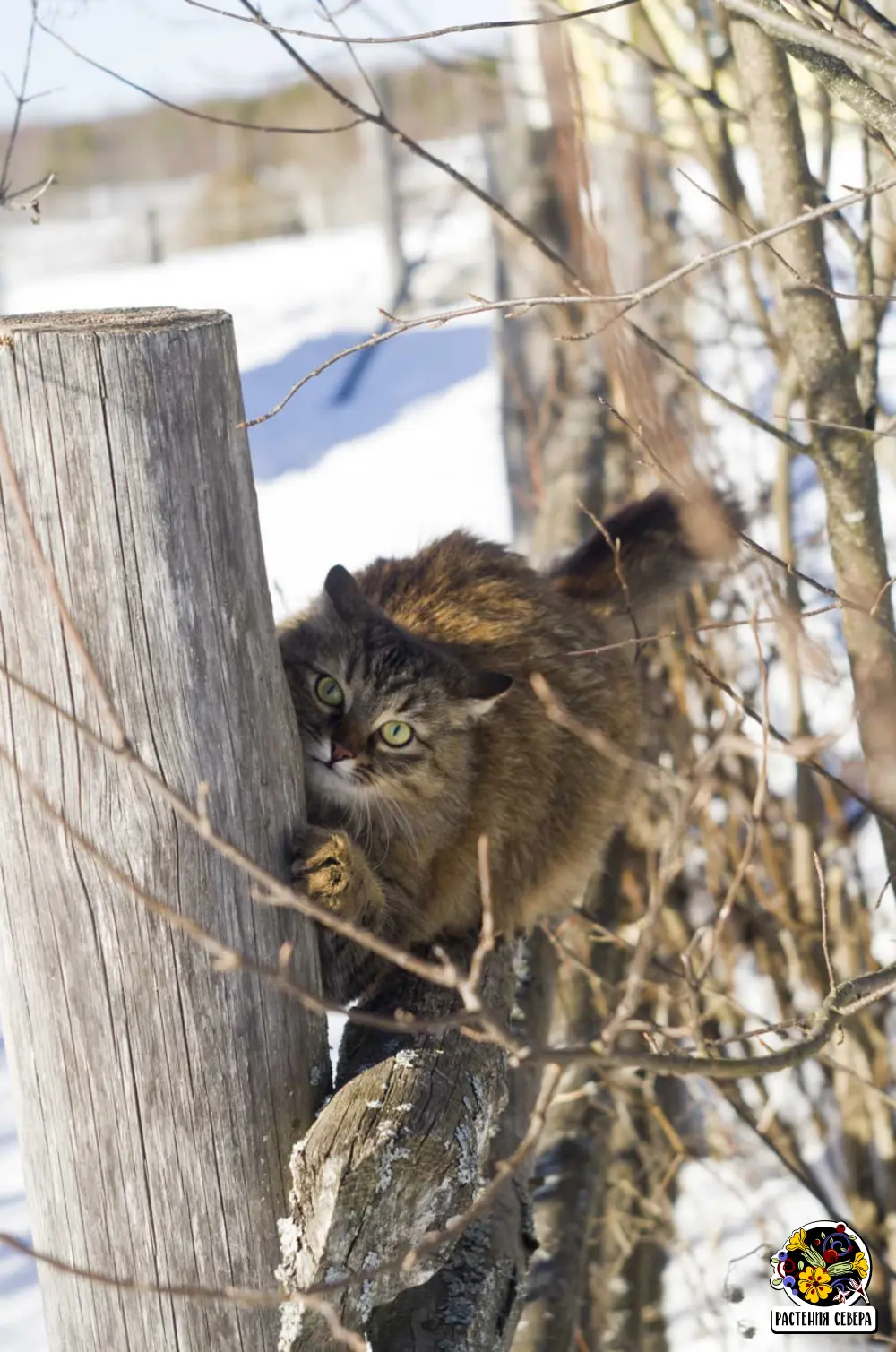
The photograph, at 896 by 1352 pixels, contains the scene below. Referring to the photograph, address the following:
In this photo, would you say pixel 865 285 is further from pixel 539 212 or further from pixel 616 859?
pixel 539 212

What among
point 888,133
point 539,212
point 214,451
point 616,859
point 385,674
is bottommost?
point 616,859

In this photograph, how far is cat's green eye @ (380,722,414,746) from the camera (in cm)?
269

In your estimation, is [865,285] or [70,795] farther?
[865,285]

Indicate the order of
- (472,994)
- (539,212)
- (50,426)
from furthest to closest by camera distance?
(539,212) → (50,426) → (472,994)

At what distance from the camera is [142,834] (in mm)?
1783

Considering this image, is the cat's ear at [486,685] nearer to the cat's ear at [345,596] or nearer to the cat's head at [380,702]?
the cat's head at [380,702]

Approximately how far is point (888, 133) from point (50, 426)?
1.19 m

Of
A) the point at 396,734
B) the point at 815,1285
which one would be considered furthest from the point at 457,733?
the point at 815,1285

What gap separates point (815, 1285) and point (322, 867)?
5.10ft

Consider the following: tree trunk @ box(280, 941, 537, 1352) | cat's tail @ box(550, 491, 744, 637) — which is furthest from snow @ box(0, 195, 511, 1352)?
tree trunk @ box(280, 941, 537, 1352)

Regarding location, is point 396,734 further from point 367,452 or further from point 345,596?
point 367,452

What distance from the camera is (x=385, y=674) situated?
268cm

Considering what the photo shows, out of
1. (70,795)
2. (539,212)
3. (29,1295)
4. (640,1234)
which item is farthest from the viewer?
(539,212)

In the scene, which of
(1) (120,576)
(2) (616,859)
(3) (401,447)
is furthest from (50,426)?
(3) (401,447)
